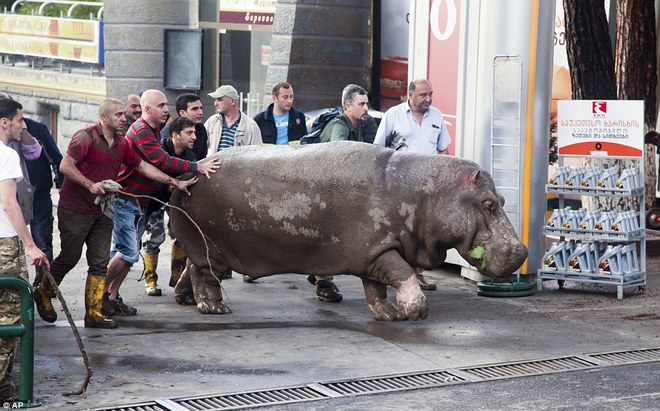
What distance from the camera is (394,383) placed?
8.15 metres

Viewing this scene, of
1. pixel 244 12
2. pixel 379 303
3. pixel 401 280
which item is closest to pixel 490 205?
pixel 401 280

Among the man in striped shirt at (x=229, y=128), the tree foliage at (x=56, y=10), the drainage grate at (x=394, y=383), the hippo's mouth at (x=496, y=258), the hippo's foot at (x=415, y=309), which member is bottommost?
the drainage grate at (x=394, y=383)

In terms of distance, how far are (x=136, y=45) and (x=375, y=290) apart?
32.2ft

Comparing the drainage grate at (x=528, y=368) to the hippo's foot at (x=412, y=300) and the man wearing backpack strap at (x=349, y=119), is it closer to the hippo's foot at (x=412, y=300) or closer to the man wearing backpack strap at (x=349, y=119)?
the hippo's foot at (x=412, y=300)

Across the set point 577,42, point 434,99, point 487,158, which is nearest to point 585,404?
point 487,158

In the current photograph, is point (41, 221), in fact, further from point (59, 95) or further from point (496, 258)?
point (59, 95)

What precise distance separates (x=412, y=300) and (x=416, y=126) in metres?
2.03

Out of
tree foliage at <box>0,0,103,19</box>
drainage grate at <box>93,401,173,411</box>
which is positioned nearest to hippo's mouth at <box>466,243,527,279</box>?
drainage grate at <box>93,401,173,411</box>

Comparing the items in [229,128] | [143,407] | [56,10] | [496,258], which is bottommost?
[143,407]

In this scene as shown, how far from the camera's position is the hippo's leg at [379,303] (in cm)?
995

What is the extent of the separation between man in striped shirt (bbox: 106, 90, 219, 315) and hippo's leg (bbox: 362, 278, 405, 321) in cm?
156

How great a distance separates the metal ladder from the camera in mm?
11172

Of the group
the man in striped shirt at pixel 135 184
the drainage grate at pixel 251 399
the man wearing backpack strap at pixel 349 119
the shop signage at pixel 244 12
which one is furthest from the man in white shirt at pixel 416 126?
the shop signage at pixel 244 12

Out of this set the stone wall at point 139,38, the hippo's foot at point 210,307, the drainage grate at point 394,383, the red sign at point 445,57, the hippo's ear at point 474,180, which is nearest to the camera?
the drainage grate at point 394,383
